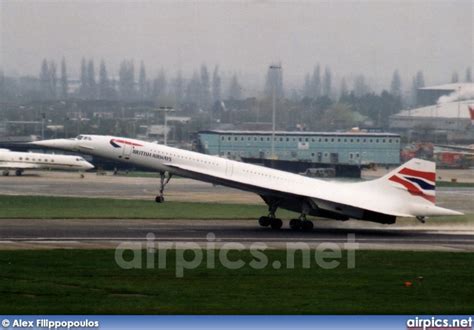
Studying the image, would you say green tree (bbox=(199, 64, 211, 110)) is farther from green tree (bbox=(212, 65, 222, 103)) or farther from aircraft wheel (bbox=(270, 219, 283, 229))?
aircraft wheel (bbox=(270, 219, 283, 229))

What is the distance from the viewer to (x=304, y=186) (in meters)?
47.9

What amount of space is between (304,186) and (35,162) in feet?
174

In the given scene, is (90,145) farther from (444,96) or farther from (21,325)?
(444,96)

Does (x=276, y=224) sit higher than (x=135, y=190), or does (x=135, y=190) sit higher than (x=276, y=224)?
(x=135, y=190)

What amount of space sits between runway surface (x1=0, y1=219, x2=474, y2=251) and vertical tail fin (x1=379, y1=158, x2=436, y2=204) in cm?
181

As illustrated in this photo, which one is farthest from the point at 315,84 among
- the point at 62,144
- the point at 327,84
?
the point at 62,144

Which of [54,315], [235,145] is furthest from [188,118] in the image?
[54,315]

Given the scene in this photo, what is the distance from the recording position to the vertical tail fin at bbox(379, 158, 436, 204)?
152 ft

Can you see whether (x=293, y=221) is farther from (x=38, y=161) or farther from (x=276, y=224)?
(x=38, y=161)

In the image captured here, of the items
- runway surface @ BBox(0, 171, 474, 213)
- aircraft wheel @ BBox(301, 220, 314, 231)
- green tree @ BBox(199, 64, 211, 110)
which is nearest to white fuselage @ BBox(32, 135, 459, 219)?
aircraft wheel @ BBox(301, 220, 314, 231)

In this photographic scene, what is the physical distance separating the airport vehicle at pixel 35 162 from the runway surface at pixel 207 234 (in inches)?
1893

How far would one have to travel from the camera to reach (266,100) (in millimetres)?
111375

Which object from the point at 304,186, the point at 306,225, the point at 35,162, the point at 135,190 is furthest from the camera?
the point at 35,162

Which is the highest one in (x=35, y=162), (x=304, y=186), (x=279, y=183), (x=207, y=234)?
(x=35, y=162)
